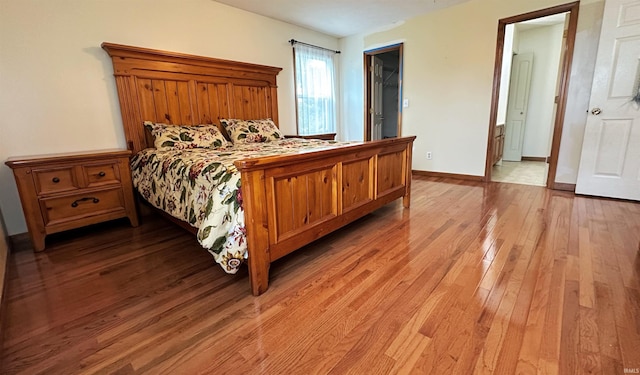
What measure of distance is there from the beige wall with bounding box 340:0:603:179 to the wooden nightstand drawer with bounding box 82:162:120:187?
151 inches

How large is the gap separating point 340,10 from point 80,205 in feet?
11.5

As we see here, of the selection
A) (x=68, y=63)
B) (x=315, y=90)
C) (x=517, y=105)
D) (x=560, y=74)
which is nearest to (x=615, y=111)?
(x=560, y=74)

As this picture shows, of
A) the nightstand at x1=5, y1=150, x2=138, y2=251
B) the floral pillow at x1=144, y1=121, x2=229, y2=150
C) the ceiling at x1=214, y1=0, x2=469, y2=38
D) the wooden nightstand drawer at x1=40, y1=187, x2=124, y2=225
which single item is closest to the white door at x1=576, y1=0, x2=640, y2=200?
the ceiling at x1=214, y1=0, x2=469, y2=38

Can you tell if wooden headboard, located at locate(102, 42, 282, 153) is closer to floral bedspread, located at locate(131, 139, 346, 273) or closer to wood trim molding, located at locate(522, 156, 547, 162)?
floral bedspread, located at locate(131, 139, 346, 273)

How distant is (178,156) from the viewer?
2.22m

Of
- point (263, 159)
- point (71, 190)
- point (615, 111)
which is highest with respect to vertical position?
point (615, 111)

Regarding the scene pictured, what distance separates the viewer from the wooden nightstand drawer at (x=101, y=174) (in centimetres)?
231

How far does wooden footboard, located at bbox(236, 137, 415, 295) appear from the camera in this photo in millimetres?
1459

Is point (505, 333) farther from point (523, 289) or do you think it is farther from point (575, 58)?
point (575, 58)

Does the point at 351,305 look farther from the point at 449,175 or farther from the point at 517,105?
the point at 517,105

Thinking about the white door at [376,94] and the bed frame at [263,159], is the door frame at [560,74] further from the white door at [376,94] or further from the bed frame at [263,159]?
the white door at [376,94]

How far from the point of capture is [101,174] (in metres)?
2.38

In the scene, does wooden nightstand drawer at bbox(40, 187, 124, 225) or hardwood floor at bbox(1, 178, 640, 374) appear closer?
hardwood floor at bbox(1, 178, 640, 374)

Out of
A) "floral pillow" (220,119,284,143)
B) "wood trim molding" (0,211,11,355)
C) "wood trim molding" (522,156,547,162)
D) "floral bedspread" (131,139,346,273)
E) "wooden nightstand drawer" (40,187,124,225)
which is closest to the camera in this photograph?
"wood trim molding" (0,211,11,355)
